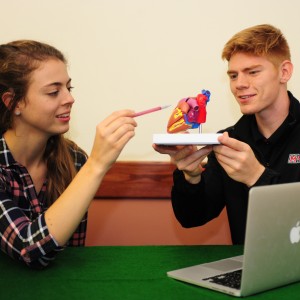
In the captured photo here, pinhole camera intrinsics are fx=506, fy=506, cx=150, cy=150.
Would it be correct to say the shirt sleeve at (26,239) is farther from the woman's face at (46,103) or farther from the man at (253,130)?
the man at (253,130)

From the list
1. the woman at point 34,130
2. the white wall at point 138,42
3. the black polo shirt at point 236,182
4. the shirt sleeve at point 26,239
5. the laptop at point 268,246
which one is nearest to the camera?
the laptop at point 268,246

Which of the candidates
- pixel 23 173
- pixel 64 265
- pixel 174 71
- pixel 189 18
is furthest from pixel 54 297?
pixel 189 18

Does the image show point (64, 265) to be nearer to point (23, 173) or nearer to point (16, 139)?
point (23, 173)

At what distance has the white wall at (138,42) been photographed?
200cm

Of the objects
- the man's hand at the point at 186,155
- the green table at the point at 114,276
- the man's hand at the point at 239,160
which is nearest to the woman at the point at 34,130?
the green table at the point at 114,276

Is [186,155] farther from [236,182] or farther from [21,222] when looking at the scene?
[21,222]

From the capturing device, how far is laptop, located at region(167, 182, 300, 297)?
94 centimetres

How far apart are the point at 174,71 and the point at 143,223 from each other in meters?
0.63

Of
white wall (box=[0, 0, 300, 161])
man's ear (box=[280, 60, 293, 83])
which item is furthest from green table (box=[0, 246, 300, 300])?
white wall (box=[0, 0, 300, 161])

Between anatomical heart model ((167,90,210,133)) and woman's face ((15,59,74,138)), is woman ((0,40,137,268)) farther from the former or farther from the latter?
anatomical heart model ((167,90,210,133))

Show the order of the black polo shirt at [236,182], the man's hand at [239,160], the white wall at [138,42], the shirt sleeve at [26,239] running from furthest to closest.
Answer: the white wall at [138,42], the black polo shirt at [236,182], the man's hand at [239,160], the shirt sleeve at [26,239]

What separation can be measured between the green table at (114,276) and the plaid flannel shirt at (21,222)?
38 millimetres

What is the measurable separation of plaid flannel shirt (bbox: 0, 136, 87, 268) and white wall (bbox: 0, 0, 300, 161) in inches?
22.7

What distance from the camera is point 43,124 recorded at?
4.99 feet
